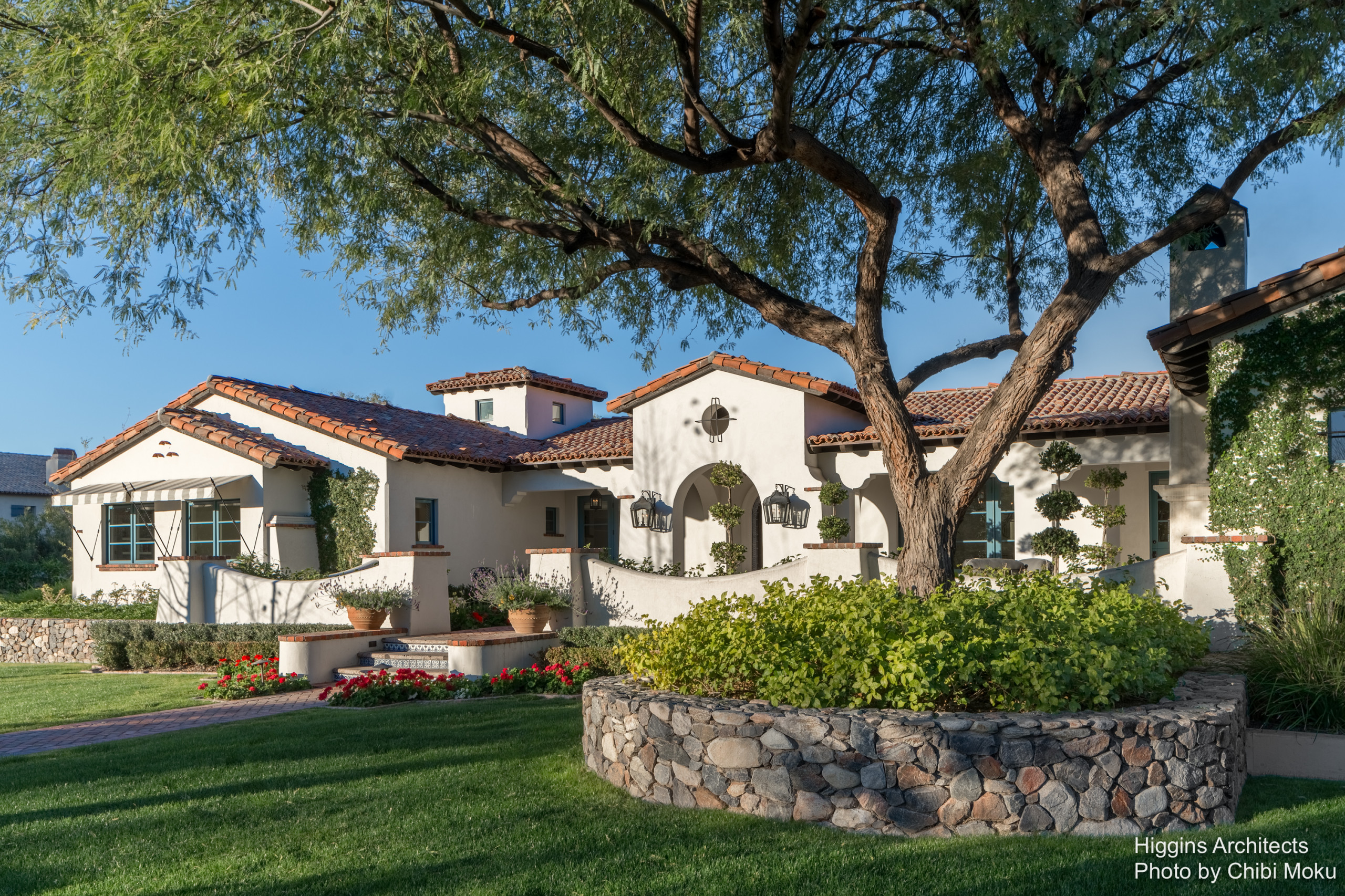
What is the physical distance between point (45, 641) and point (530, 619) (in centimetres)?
1256

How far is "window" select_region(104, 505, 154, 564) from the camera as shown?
23391 mm

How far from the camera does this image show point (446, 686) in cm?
1391

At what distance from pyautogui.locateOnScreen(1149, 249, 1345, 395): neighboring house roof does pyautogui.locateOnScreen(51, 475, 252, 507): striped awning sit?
18.1 metres

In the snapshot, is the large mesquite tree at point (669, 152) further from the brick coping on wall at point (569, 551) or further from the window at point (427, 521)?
the window at point (427, 521)

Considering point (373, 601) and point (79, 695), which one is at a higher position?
point (373, 601)

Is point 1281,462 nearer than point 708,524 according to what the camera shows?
Yes

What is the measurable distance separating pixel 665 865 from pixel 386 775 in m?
3.54

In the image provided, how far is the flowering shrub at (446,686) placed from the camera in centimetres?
1347

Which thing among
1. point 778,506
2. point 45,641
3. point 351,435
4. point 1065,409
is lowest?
point 45,641

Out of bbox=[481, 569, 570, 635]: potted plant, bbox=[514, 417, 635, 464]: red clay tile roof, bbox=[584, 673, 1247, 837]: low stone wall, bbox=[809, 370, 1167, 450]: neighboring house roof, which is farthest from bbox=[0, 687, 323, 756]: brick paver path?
bbox=[809, 370, 1167, 450]: neighboring house roof

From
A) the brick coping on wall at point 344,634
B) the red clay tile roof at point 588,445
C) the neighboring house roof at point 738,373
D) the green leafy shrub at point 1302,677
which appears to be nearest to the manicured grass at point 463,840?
the green leafy shrub at point 1302,677

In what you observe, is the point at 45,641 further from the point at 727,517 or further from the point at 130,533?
the point at 727,517


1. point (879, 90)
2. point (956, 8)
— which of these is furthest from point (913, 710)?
point (879, 90)

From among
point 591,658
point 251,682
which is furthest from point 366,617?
point 591,658
